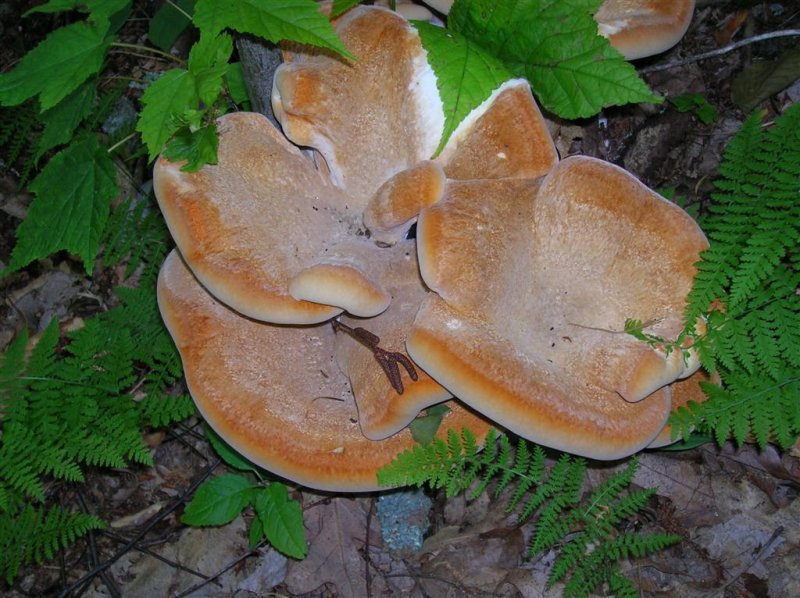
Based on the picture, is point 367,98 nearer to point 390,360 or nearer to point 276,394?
point 390,360

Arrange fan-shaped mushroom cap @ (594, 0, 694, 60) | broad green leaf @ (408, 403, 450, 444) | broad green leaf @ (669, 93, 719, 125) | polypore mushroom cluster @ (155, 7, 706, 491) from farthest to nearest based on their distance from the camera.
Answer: broad green leaf @ (669, 93, 719, 125)
fan-shaped mushroom cap @ (594, 0, 694, 60)
broad green leaf @ (408, 403, 450, 444)
polypore mushroom cluster @ (155, 7, 706, 491)

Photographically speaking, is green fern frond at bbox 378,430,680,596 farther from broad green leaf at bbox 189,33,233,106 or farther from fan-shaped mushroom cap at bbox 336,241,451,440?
broad green leaf at bbox 189,33,233,106

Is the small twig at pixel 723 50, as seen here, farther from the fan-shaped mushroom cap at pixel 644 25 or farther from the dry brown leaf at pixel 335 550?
the dry brown leaf at pixel 335 550

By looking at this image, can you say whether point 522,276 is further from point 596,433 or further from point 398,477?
point 398,477

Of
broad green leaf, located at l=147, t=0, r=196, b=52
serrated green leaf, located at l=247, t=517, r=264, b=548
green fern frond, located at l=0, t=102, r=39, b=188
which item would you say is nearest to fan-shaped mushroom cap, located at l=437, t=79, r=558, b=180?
A: serrated green leaf, located at l=247, t=517, r=264, b=548

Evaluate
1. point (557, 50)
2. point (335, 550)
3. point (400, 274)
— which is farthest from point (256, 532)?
point (557, 50)

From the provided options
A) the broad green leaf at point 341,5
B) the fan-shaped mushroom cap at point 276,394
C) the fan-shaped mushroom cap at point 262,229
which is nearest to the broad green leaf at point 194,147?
the fan-shaped mushroom cap at point 262,229
